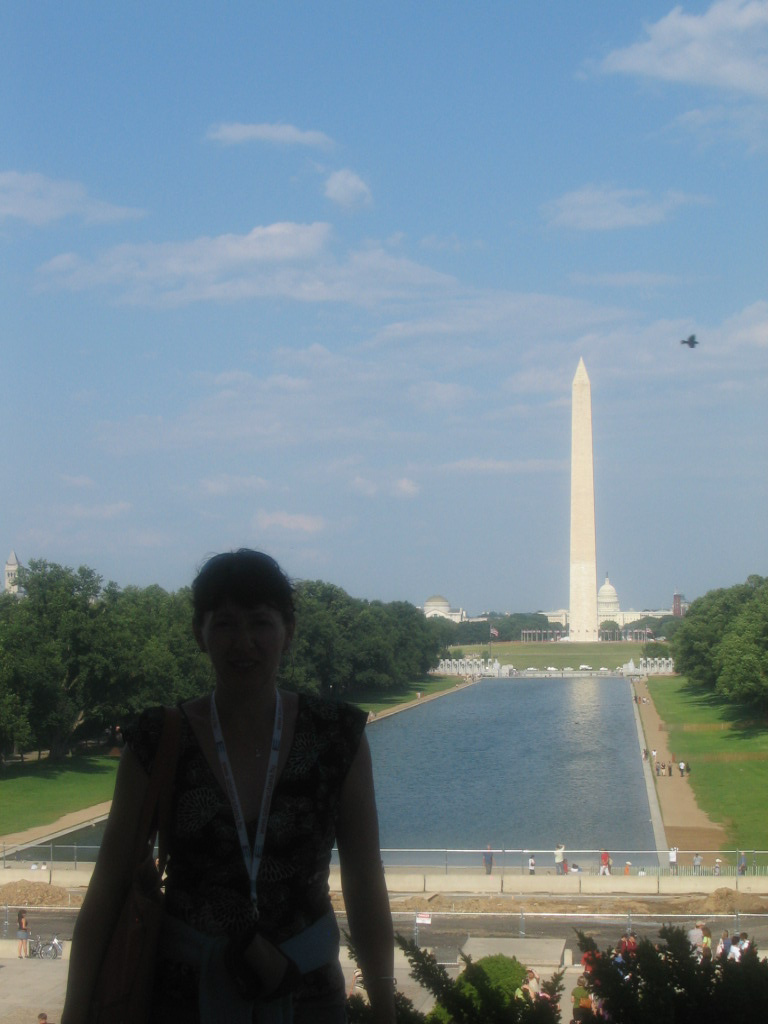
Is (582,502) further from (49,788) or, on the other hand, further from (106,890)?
(106,890)

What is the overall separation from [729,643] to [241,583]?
5115 cm

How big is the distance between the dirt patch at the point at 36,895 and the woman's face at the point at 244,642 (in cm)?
1880

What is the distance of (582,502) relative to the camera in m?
89.7

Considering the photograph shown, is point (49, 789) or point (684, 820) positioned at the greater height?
point (49, 789)

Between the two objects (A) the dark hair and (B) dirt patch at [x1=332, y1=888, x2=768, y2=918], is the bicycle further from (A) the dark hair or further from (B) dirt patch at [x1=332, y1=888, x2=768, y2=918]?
(A) the dark hair

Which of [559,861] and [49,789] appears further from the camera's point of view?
[49,789]

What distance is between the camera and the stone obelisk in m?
86.6

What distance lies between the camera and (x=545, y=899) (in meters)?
19.8

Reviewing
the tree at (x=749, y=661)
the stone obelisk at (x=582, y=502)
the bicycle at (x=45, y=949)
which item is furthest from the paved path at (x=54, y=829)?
the stone obelisk at (x=582, y=502)

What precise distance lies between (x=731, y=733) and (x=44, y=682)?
80.0 feet

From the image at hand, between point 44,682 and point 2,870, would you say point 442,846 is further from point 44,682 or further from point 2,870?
point 44,682

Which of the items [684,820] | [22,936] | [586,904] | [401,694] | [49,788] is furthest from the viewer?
[401,694]

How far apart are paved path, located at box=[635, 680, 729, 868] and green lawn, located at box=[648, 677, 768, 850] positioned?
0.88 feet

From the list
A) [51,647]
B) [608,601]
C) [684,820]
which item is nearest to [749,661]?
[684,820]
